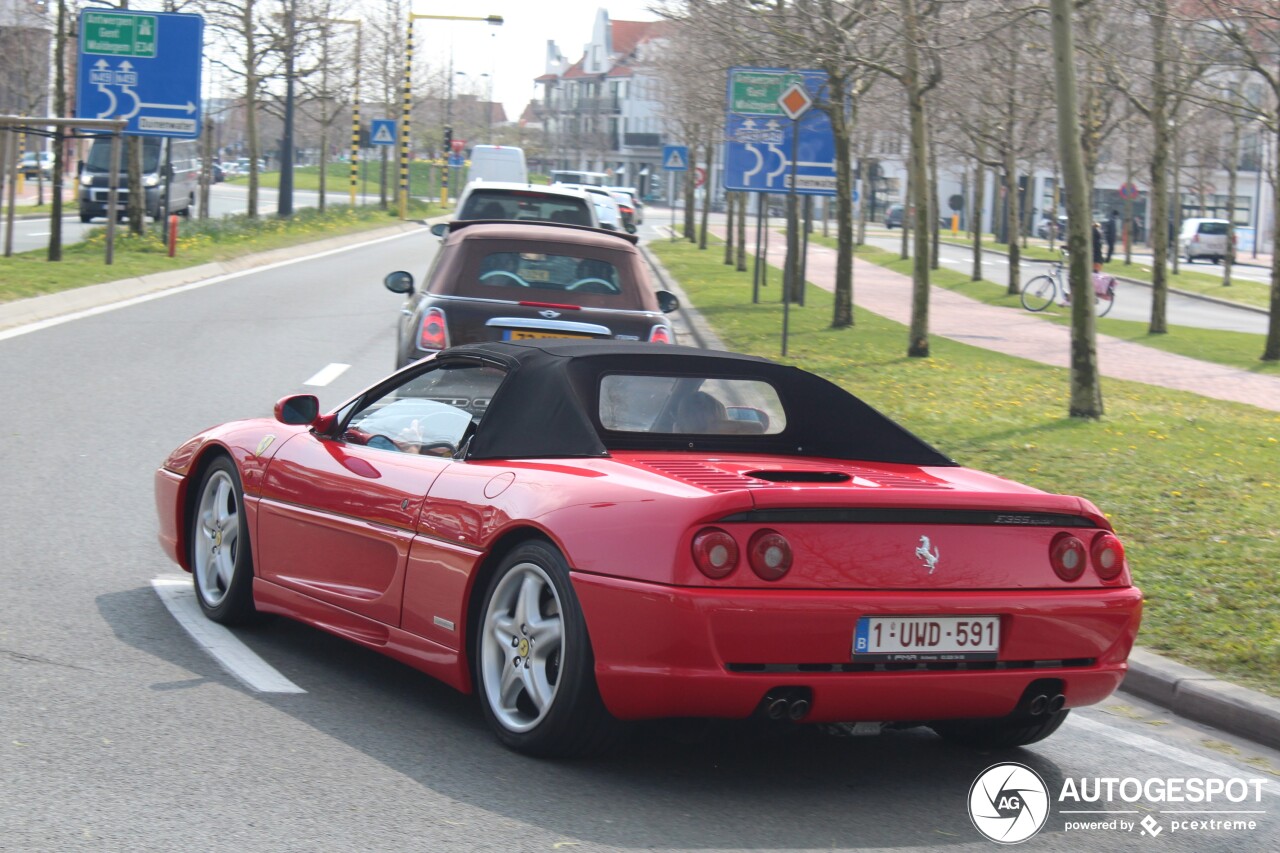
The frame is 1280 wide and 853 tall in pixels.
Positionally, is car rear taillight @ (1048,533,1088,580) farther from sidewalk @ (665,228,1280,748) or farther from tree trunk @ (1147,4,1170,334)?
tree trunk @ (1147,4,1170,334)

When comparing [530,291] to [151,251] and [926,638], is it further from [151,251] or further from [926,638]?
[151,251]

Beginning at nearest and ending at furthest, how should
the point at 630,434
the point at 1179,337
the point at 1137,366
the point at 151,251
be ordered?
the point at 630,434, the point at 1137,366, the point at 1179,337, the point at 151,251

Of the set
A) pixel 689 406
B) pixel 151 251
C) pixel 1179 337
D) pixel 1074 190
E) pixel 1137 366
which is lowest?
pixel 1137 366

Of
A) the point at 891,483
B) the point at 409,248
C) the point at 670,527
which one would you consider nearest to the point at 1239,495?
the point at 891,483

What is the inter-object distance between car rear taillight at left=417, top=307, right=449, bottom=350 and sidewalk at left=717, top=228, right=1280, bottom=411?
32.8ft

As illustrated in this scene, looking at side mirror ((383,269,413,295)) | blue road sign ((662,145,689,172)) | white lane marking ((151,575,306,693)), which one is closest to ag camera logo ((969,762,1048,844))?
white lane marking ((151,575,306,693))

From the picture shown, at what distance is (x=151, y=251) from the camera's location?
28938 millimetres

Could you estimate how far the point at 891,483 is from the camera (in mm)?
5020

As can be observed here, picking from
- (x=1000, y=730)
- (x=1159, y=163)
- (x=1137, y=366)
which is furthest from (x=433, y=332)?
(x=1159, y=163)

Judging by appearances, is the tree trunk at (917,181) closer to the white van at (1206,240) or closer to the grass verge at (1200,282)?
the grass verge at (1200,282)

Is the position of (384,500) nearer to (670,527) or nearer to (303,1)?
(670,527)

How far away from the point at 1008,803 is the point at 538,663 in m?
Answer: 1.45

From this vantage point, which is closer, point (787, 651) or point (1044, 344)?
point (787, 651)

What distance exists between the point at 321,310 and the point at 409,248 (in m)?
19.4
